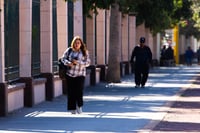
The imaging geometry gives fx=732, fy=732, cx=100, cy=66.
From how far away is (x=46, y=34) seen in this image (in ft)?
71.0

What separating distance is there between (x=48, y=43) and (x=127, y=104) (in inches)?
132

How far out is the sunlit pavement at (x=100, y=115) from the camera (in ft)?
46.6

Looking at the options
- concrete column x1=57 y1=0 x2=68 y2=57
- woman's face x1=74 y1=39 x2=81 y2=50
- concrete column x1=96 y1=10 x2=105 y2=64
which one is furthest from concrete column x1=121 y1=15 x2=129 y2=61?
woman's face x1=74 y1=39 x2=81 y2=50

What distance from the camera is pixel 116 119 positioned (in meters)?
15.9

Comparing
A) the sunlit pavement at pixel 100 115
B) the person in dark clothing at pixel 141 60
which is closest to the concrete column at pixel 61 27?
the sunlit pavement at pixel 100 115

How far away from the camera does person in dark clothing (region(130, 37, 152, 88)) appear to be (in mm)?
26633

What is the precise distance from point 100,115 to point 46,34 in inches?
216

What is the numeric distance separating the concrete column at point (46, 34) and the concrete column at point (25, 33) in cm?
219

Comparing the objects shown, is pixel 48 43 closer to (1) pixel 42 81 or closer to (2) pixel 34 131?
(1) pixel 42 81

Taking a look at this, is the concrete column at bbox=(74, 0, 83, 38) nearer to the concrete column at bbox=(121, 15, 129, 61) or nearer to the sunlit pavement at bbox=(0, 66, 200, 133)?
the sunlit pavement at bbox=(0, 66, 200, 133)

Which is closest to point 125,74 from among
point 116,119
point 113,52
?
point 113,52

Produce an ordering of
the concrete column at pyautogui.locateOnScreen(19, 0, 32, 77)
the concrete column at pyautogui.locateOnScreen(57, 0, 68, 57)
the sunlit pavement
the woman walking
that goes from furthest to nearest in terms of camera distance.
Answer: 1. the concrete column at pyautogui.locateOnScreen(57, 0, 68, 57)
2. the concrete column at pyautogui.locateOnScreen(19, 0, 32, 77)
3. the woman walking
4. the sunlit pavement

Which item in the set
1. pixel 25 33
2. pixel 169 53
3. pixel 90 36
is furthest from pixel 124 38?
pixel 25 33

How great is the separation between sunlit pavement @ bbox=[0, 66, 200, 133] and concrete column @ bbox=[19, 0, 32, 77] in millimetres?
1066
